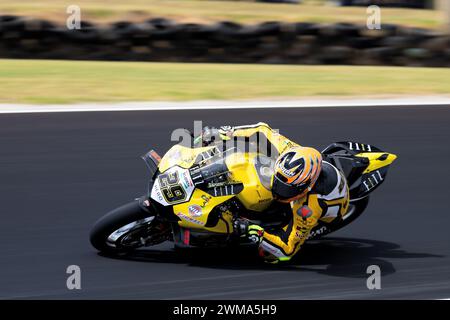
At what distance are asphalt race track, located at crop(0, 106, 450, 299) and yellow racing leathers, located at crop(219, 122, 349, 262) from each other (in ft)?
0.77

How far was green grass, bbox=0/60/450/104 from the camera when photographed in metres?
11.9

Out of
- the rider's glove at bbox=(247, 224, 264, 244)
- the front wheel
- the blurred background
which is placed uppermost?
the blurred background


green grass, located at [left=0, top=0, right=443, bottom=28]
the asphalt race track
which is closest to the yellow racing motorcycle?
the asphalt race track

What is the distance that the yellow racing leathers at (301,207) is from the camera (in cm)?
565

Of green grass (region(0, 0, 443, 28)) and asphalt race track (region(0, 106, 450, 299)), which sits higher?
green grass (region(0, 0, 443, 28))

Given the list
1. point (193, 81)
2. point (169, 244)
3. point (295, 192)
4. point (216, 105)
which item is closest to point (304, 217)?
point (295, 192)

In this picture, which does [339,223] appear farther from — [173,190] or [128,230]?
[128,230]

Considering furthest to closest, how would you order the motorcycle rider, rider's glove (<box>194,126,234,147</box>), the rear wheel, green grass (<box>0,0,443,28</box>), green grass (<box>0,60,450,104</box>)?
1. green grass (<box>0,0,443,28</box>)
2. green grass (<box>0,60,450,104</box>)
3. the rear wheel
4. rider's glove (<box>194,126,234,147</box>)
5. the motorcycle rider

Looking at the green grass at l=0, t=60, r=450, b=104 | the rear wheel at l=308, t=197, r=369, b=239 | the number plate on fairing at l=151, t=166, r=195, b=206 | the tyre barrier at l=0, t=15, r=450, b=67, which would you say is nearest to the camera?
the number plate on fairing at l=151, t=166, r=195, b=206

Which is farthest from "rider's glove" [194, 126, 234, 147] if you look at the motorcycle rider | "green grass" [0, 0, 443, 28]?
"green grass" [0, 0, 443, 28]

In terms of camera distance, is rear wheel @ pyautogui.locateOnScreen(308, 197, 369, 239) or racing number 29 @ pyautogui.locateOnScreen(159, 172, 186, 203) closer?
racing number 29 @ pyautogui.locateOnScreen(159, 172, 186, 203)

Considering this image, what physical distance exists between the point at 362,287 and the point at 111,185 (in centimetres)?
308

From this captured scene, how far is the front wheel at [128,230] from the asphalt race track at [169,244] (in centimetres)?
12

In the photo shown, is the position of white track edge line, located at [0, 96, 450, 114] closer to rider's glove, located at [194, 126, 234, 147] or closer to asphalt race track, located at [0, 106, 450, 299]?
asphalt race track, located at [0, 106, 450, 299]
